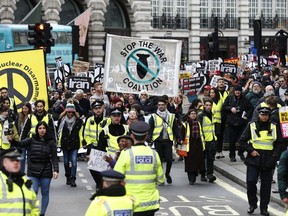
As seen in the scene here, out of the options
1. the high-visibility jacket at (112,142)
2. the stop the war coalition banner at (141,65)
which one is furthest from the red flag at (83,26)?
the high-visibility jacket at (112,142)

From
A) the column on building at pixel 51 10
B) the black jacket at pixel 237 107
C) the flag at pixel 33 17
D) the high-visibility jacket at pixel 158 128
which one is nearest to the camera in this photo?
the high-visibility jacket at pixel 158 128

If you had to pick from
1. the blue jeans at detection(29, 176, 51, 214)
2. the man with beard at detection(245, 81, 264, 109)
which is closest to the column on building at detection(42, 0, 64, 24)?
the man with beard at detection(245, 81, 264, 109)

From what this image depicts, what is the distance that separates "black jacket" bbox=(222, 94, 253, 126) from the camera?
1886 cm

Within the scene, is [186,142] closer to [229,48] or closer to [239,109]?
[239,109]

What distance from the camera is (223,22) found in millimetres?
58062

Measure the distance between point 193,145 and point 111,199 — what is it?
9572 mm

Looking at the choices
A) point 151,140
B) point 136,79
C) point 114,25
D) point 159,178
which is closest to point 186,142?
point 151,140

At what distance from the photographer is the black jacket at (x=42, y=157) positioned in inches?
490

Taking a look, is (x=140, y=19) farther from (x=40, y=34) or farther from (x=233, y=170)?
(x=233, y=170)

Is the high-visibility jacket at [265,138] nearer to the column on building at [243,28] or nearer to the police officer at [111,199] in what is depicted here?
the police officer at [111,199]

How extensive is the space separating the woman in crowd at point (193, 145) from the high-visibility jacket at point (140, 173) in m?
7.03

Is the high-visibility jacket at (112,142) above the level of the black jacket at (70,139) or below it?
above

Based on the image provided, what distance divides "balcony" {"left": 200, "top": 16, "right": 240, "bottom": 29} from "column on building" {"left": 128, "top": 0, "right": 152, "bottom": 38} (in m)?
4.61

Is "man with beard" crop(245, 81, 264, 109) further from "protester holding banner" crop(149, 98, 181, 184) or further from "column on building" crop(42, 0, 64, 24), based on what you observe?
"column on building" crop(42, 0, 64, 24)
